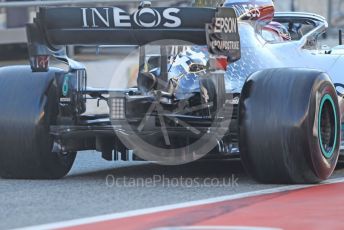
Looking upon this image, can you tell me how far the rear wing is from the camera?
7.80 m

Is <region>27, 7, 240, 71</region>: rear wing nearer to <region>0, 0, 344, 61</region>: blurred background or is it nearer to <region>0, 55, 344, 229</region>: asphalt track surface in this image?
<region>0, 55, 344, 229</region>: asphalt track surface

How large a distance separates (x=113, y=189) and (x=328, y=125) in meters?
1.95

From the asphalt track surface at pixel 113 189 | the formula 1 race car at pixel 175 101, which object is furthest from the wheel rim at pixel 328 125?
the asphalt track surface at pixel 113 189

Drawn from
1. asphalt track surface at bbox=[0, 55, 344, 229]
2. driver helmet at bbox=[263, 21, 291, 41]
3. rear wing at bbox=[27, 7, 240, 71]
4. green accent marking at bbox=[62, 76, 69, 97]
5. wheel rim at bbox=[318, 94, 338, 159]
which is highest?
rear wing at bbox=[27, 7, 240, 71]

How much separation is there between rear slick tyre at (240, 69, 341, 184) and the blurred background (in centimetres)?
712

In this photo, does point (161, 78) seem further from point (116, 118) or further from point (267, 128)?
point (267, 128)

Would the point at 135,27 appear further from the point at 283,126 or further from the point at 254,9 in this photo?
the point at 254,9

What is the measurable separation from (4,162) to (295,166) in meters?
2.63

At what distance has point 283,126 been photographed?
25.3 feet

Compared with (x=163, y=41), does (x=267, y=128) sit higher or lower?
lower

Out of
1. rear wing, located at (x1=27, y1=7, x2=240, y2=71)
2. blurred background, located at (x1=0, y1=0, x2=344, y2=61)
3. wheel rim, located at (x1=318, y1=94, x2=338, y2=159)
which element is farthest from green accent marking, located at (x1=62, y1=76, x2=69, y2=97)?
blurred background, located at (x1=0, y1=0, x2=344, y2=61)

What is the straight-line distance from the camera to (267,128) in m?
7.73

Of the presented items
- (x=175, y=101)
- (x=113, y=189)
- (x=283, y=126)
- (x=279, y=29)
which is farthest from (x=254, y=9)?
(x=113, y=189)

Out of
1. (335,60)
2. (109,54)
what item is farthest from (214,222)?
(109,54)
